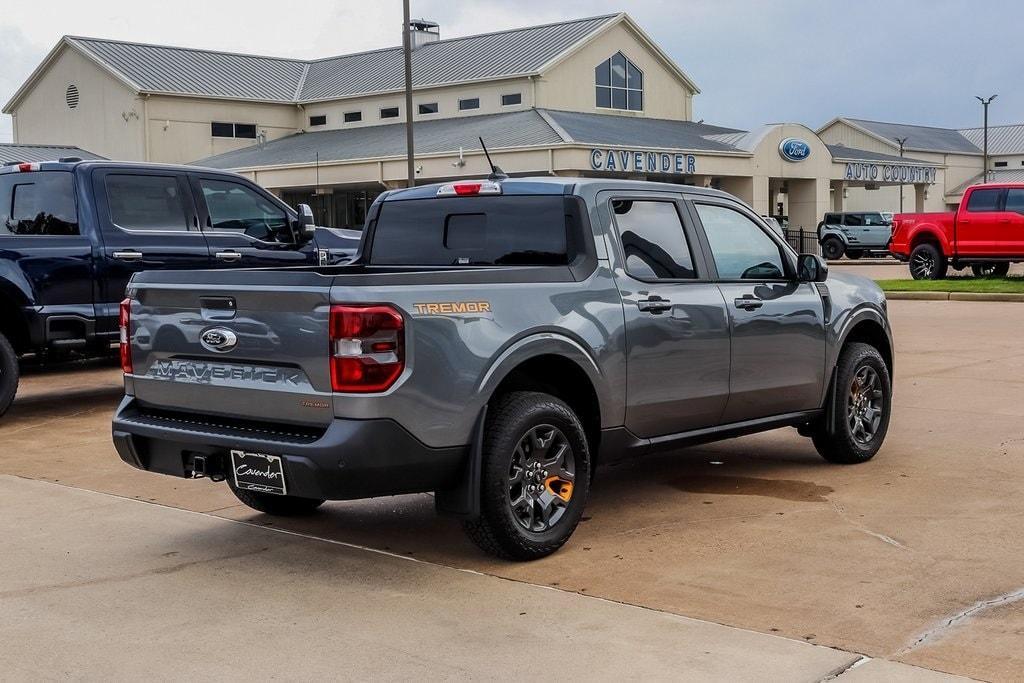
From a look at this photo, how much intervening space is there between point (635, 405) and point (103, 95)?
51708 mm

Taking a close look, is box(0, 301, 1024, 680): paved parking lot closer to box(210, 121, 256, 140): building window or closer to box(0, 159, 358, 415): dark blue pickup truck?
box(0, 159, 358, 415): dark blue pickup truck

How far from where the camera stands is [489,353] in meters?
5.87

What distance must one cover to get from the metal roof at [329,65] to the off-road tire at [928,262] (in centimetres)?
2310

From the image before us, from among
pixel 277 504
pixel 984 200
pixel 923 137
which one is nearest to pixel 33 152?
pixel 984 200

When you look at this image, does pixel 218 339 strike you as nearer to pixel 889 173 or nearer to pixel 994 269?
pixel 994 269

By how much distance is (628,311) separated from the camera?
6664mm

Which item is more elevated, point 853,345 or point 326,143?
point 326,143

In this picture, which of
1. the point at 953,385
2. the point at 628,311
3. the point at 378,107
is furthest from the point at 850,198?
the point at 628,311

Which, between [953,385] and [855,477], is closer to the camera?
[855,477]

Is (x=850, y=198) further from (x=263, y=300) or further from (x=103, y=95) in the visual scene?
(x=263, y=300)

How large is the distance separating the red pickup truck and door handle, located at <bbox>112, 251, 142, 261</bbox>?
19.3 m

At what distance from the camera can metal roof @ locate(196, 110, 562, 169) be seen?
42562 millimetres

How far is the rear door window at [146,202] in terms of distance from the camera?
1162 cm

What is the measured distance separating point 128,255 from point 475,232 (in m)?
5.36
